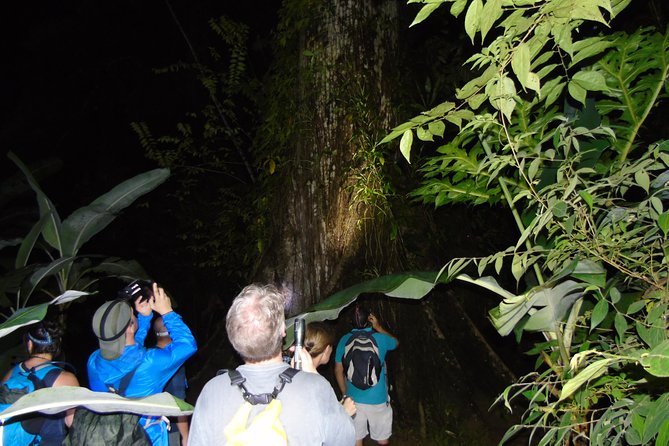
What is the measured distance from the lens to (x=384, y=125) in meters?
4.18

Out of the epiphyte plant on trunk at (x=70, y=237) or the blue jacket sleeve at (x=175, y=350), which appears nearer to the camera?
the blue jacket sleeve at (x=175, y=350)

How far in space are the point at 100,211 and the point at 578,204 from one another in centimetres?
311

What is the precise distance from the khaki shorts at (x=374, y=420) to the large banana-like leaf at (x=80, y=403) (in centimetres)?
225

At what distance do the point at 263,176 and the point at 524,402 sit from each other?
2.98 m

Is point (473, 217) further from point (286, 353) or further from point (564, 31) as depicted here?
point (564, 31)

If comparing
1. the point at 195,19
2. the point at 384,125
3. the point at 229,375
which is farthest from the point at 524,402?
the point at 195,19

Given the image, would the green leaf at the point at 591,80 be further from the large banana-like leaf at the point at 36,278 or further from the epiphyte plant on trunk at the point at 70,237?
the epiphyte plant on trunk at the point at 70,237

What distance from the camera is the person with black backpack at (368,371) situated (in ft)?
11.8

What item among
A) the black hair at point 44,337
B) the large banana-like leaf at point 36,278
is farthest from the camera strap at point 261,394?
the large banana-like leaf at point 36,278

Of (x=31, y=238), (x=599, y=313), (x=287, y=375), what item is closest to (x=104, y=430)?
(x=287, y=375)

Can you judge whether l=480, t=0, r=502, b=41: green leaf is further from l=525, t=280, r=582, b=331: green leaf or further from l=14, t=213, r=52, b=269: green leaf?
l=14, t=213, r=52, b=269: green leaf

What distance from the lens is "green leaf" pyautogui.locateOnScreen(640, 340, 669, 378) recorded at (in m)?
0.96

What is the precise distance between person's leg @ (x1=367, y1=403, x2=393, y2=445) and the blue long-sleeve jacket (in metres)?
1.66

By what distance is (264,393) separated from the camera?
1712 millimetres
